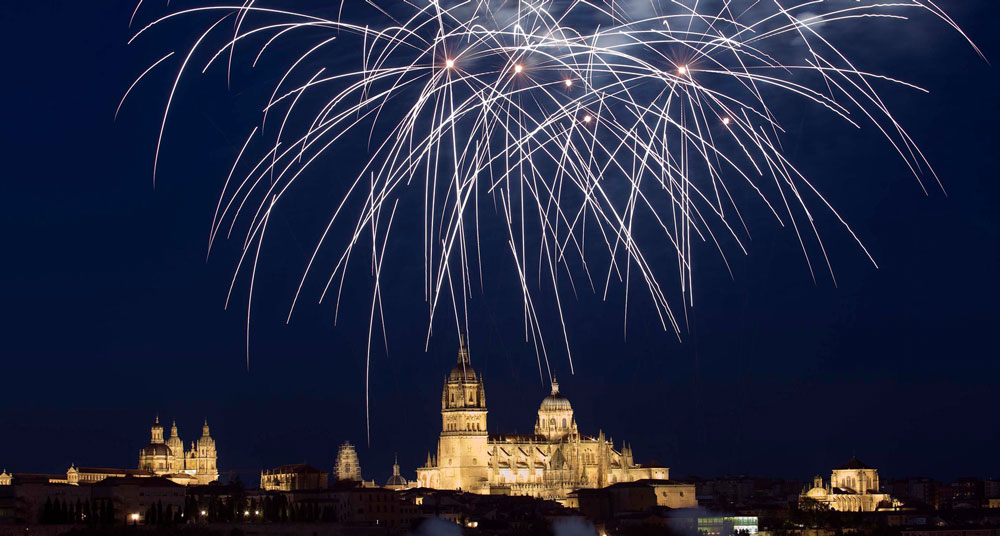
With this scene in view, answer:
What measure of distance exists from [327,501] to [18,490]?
21.9m

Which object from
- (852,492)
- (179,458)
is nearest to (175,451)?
(179,458)

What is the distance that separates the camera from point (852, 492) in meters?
134

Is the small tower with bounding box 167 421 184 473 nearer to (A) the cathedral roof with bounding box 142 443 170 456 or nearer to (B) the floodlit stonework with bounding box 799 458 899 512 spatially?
(A) the cathedral roof with bounding box 142 443 170 456

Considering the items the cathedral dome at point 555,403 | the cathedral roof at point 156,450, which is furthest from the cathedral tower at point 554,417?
the cathedral roof at point 156,450

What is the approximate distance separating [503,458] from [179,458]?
117ft

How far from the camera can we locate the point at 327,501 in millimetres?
92625

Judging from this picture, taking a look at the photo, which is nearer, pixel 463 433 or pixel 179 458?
pixel 463 433

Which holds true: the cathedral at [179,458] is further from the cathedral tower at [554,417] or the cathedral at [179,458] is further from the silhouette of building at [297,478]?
the cathedral tower at [554,417]

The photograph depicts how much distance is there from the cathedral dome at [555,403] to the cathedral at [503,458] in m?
4.76

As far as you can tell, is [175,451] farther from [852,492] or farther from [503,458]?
[852,492]

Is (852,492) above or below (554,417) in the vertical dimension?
below

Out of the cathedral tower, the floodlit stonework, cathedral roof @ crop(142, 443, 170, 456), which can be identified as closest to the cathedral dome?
the cathedral tower

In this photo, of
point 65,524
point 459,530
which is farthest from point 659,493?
point 65,524

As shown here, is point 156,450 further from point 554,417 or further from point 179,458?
point 554,417
